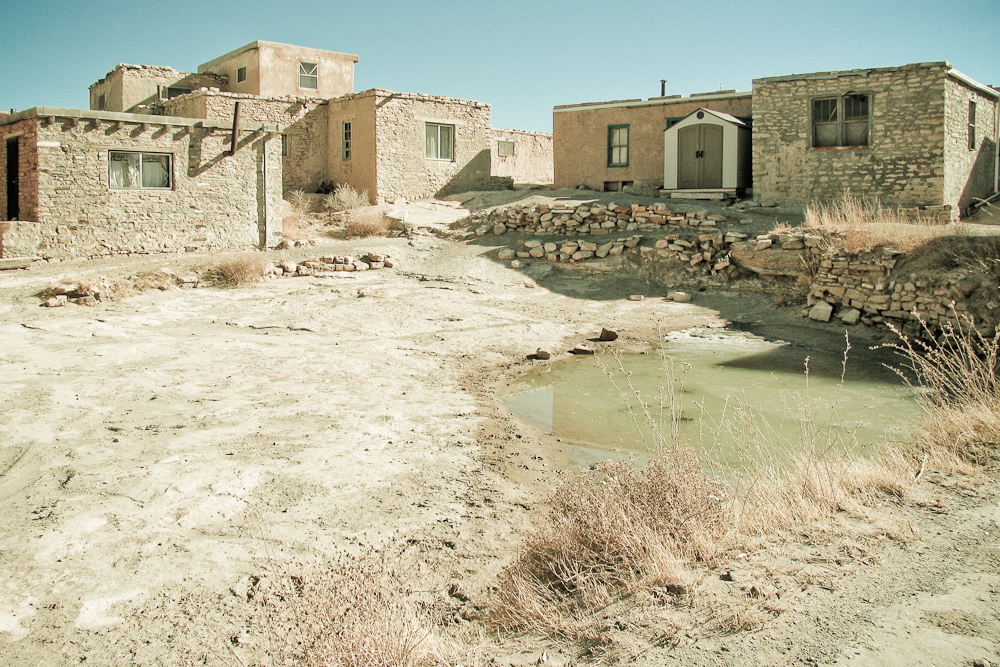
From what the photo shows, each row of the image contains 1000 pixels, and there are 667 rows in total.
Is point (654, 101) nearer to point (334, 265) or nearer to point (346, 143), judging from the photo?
point (346, 143)

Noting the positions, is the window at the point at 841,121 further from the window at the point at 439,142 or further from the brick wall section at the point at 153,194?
the brick wall section at the point at 153,194

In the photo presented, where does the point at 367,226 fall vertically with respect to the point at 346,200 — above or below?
below

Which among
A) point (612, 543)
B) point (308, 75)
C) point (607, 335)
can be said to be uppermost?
point (308, 75)

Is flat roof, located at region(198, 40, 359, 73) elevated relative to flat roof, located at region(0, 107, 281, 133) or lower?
elevated

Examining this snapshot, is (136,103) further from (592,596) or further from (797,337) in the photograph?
(592,596)

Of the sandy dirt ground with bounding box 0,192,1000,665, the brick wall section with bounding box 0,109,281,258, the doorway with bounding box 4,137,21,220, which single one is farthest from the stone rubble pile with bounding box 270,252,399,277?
the doorway with bounding box 4,137,21,220

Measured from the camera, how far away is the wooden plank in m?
14.3

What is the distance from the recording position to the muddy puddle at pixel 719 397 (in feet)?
24.9

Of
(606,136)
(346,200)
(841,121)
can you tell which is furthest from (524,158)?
(841,121)

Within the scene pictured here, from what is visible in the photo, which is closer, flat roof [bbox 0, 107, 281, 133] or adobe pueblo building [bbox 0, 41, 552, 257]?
flat roof [bbox 0, 107, 281, 133]

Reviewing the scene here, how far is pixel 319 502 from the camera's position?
5676 millimetres

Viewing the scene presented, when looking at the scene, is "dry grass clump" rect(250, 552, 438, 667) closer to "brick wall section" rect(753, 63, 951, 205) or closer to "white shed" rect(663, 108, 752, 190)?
"brick wall section" rect(753, 63, 951, 205)

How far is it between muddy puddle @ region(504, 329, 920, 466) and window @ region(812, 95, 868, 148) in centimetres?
898

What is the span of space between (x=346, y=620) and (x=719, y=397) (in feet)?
23.5
